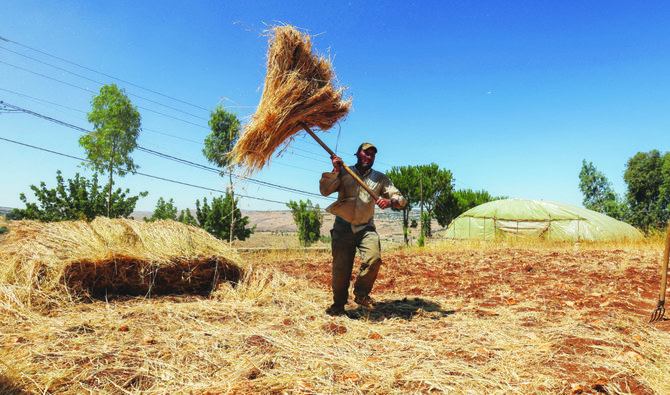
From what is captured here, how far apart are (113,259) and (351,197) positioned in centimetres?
321

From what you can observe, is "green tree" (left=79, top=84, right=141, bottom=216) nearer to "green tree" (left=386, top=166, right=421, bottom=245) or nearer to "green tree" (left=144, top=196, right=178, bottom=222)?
"green tree" (left=144, top=196, right=178, bottom=222)

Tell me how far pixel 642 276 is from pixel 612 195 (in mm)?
47728

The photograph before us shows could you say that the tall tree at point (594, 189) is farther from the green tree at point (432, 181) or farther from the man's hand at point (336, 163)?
the man's hand at point (336, 163)

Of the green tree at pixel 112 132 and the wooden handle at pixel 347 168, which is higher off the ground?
the green tree at pixel 112 132

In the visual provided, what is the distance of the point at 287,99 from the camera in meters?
4.00

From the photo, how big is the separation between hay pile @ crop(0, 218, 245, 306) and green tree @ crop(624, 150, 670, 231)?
45.6m

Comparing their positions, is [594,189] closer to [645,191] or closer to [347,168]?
[645,191]

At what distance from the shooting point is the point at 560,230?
22906mm

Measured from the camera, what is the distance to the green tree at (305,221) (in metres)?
28.5

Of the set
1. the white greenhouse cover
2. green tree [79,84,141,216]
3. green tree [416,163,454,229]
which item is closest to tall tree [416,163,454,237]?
green tree [416,163,454,229]

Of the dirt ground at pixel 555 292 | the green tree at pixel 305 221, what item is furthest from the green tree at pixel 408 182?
the dirt ground at pixel 555 292

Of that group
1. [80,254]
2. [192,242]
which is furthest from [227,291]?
[80,254]

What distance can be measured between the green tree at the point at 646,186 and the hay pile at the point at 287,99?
45269mm

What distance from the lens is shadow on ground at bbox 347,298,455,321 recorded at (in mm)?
4168
